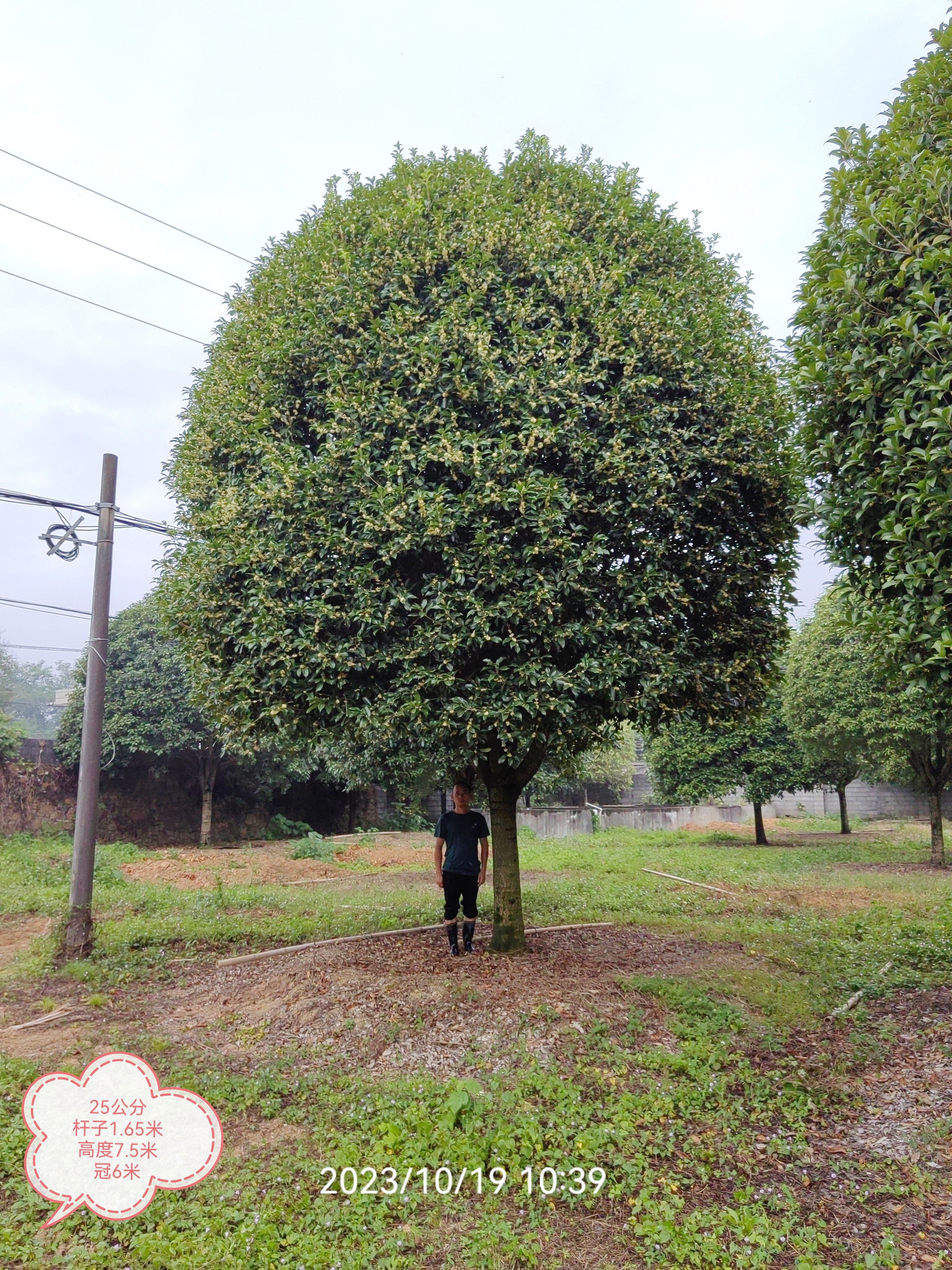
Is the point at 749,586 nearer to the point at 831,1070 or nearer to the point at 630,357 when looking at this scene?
the point at 630,357

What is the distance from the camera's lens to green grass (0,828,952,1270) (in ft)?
12.6

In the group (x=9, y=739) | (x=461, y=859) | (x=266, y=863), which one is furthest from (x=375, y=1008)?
(x=9, y=739)

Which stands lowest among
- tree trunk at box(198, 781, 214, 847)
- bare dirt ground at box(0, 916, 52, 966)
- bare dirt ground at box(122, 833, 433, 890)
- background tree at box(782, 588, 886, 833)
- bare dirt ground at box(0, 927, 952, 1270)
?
bare dirt ground at box(122, 833, 433, 890)

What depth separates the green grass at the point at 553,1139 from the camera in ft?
12.6

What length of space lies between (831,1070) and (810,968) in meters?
2.86

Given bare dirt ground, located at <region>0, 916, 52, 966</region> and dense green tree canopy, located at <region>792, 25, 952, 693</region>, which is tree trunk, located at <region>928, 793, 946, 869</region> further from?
bare dirt ground, located at <region>0, 916, 52, 966</region>

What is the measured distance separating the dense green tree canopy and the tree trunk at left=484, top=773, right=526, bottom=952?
13.5 ft

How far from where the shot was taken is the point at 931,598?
4883 millimetres

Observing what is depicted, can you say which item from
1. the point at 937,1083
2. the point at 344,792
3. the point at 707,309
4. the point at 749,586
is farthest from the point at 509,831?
the point at 344,792

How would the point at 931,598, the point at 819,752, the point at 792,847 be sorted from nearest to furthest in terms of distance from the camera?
the point at 931,598 < the point at 819,752 < the point at 792,847

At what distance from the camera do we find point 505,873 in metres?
8.47

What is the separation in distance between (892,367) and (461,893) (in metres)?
6.12

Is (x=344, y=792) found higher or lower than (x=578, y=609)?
lower

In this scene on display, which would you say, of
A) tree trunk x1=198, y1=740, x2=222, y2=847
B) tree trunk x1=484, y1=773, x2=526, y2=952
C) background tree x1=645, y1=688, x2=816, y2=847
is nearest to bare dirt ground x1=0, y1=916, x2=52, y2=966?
tree trunk x1=484, y1=773, x2=526, y2=952
